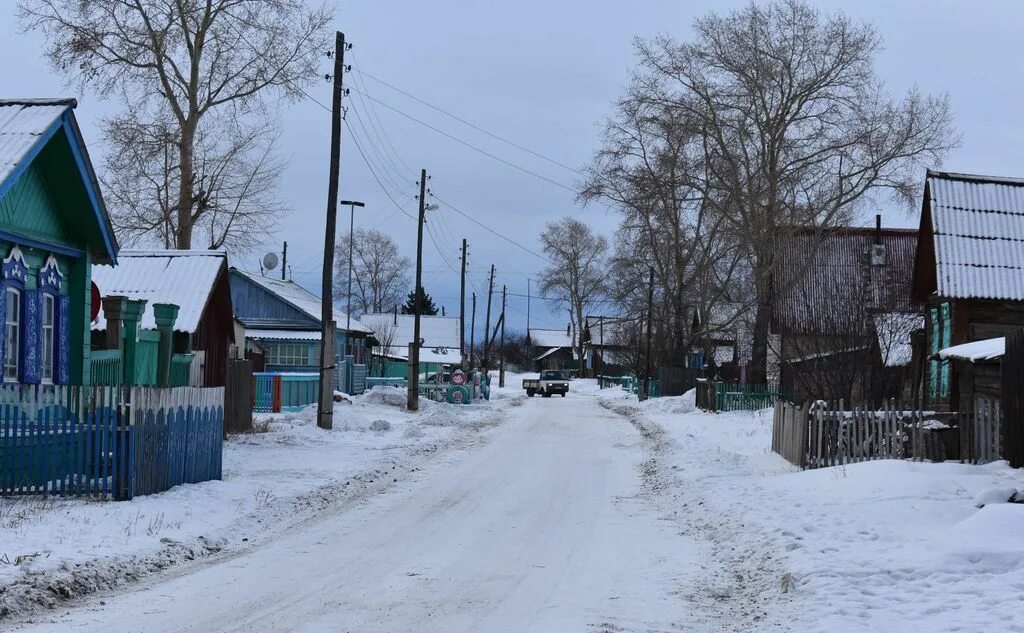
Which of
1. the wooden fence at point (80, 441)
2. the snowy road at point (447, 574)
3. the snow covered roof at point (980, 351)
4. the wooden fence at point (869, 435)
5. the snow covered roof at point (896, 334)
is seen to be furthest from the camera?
the snow covered roof at point (896, 334)

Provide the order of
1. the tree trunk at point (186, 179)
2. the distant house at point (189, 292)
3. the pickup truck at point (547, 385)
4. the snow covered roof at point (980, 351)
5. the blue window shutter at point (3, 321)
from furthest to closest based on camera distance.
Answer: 1. the pickup truck at point (547, 385)
2. the tree trunk at point (186, 179)
3. the distant house at point (189, 292)
4. the snow covered roof at point (980, 351)
5. the blue window shutter at point (3, 321)

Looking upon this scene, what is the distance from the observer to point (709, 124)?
4169 cm

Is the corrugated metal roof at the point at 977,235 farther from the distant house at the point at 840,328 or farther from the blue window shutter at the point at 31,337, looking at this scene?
the blue window shutter at the point at 31,337

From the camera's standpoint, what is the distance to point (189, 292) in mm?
24016

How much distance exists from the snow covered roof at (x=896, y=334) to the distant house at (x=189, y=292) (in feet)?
53.8

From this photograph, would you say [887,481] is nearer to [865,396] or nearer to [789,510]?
[789,510]

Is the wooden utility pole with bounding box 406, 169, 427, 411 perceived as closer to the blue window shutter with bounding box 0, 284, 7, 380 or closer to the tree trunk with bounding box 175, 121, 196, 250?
the tree trunk with bounding box 175, 121, 196, 250

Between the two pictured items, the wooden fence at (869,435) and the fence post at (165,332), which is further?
the fence post at (165,332)

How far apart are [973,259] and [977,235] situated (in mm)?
843

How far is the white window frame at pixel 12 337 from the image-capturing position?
1490 centimetres

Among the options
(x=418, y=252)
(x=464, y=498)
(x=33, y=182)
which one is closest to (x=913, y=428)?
(x=464, y=498)

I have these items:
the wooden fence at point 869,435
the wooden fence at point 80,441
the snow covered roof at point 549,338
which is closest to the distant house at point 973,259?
the wooden fence at point 869,435

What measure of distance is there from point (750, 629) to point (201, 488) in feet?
28.3

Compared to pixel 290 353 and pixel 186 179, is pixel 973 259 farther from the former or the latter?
pixel 290 353
